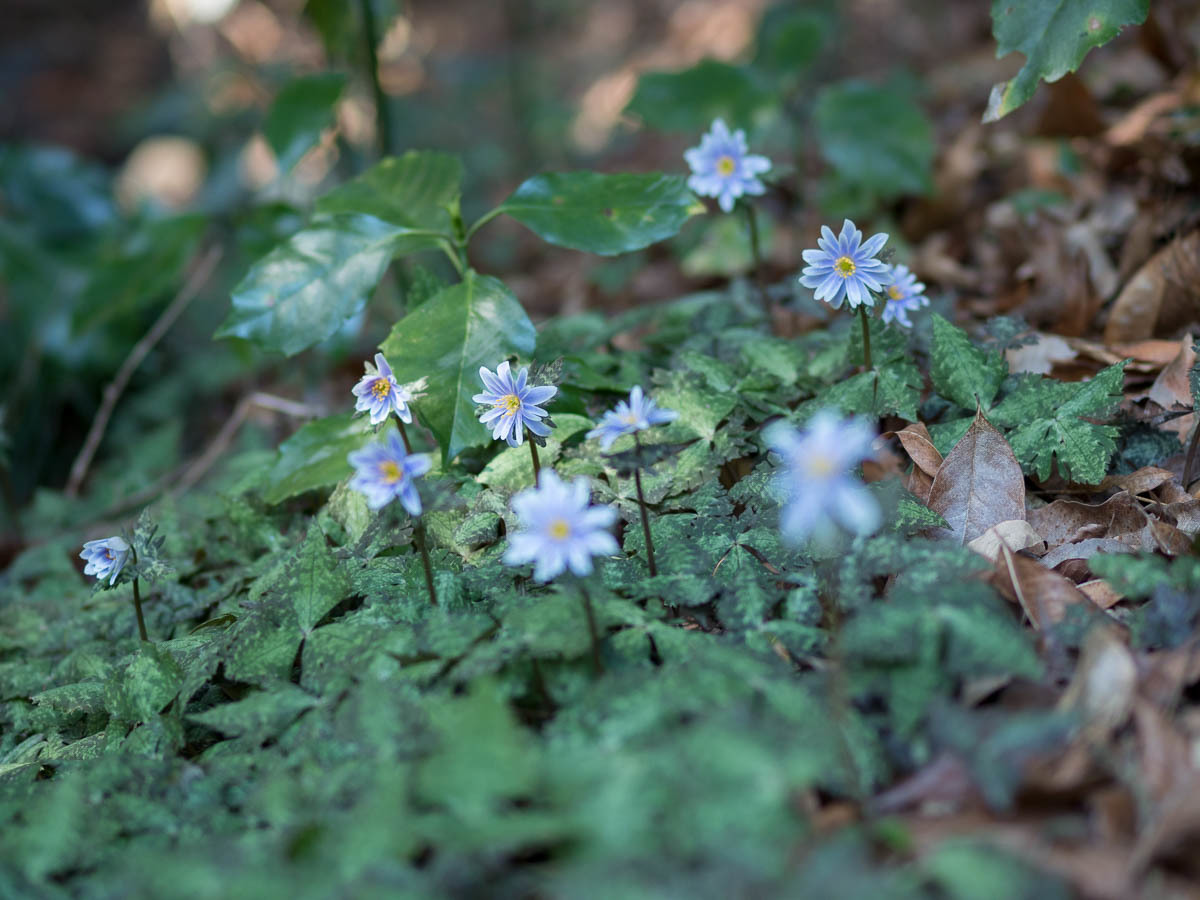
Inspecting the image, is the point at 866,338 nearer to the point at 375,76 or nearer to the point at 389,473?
the point at 389,473

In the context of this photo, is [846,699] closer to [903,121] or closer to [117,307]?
[903,121]

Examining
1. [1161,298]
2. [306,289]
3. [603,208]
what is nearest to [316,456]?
[306,289]

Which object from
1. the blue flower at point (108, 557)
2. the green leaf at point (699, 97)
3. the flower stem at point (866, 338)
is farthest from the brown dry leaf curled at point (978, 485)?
the green leaf at point (699, 97)

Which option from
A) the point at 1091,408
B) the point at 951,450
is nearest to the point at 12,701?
the point at 951,450

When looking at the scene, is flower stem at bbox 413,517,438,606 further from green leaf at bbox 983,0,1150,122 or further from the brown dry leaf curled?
green leaf at bbox 983,0,1150,122

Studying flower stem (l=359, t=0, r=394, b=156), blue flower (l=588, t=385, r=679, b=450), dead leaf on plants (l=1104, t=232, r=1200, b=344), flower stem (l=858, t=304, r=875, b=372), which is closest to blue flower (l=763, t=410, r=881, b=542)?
blue flower (l=588, t=385, r=679, b=450)
